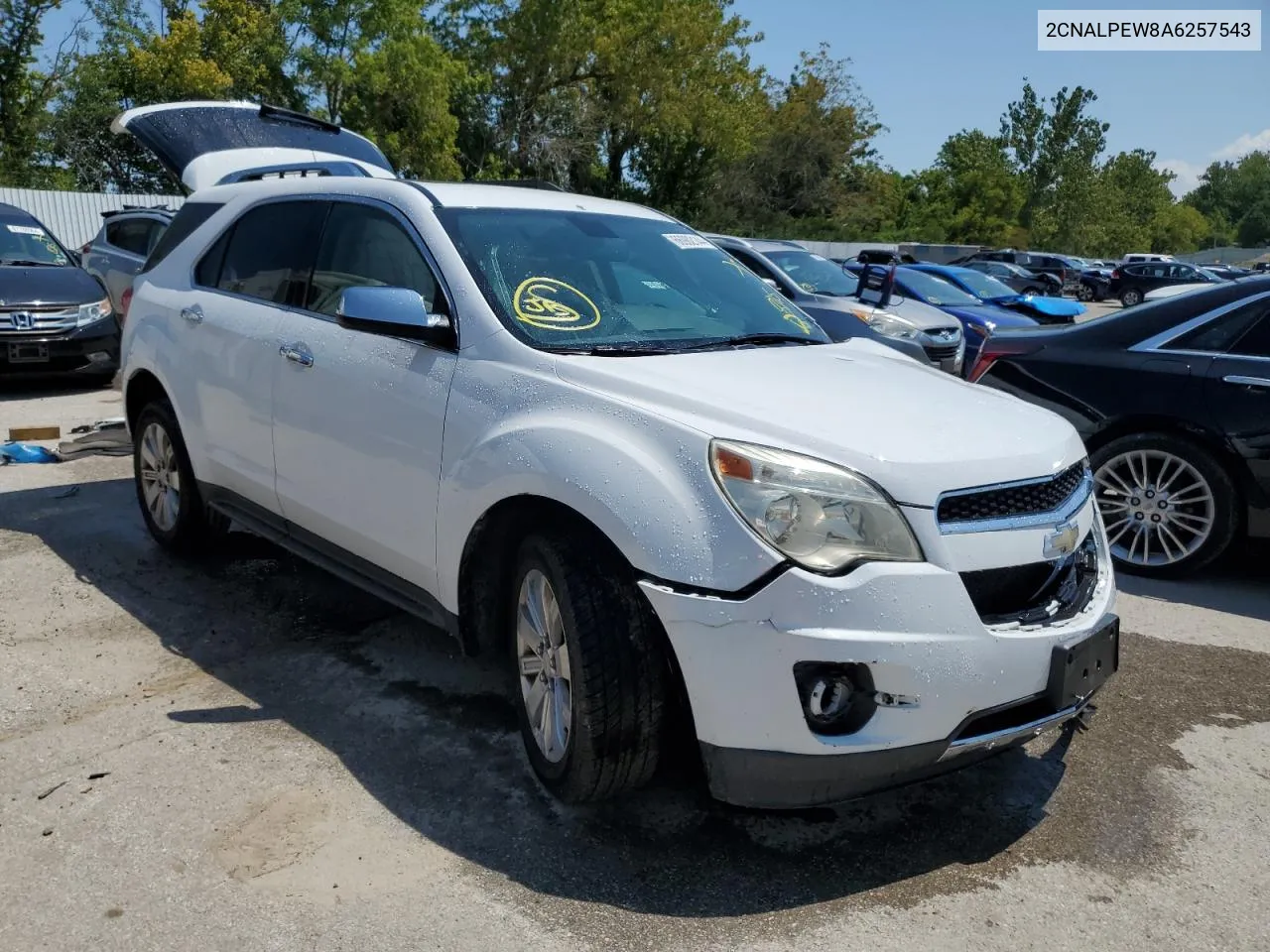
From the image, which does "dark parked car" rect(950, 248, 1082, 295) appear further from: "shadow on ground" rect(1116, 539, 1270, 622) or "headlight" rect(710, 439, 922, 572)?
"headlight" rect(710, 439, 922, 572)

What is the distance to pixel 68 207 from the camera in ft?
73.7

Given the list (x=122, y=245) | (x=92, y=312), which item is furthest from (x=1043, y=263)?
(x=92, y=312)

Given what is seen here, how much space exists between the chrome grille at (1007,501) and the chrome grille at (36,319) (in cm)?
926

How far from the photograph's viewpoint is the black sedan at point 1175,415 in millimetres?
5277

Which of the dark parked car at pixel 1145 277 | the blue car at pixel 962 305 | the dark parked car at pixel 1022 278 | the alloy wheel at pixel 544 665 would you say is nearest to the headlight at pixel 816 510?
the alloy wheel at pixel 544 665

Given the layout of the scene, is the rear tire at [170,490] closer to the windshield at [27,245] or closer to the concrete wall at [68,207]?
the windshield at [27,245]

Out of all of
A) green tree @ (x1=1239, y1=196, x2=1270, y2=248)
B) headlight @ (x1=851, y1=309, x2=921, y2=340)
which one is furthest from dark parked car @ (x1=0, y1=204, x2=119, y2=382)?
green tree @ (x1=1239, y1=196, x2=1270, y2=248)

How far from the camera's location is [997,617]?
9.20ft

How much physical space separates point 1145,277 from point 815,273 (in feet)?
99.2

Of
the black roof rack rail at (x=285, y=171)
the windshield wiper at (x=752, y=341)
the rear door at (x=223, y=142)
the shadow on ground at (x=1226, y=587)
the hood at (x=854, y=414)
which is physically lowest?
the shadow on ground at (x=1226, y=587)

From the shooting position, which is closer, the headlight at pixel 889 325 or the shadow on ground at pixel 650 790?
the shadow on ground at pixel 650 790

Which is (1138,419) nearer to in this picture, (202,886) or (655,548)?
(655,548)

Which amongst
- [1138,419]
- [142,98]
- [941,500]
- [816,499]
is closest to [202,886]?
[816,499]

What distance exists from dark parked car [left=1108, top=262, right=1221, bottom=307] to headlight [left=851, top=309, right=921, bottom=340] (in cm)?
2997
